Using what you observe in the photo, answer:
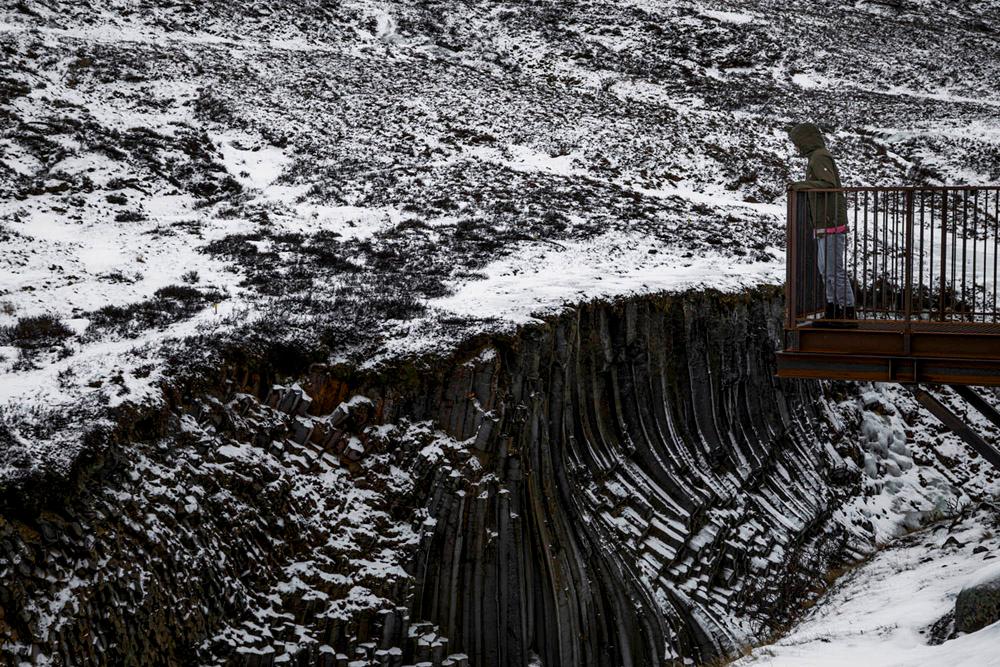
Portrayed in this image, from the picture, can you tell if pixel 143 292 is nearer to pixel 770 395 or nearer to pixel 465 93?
pixel 770 395

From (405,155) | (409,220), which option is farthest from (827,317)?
(405,155)

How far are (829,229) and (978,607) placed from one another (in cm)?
422

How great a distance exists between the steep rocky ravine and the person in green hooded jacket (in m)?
4.01

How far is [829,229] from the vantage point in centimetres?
1012

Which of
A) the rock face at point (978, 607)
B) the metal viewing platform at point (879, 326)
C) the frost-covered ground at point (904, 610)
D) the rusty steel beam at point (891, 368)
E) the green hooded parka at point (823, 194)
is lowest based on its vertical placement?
the frost-covered ground at point (904, 610)

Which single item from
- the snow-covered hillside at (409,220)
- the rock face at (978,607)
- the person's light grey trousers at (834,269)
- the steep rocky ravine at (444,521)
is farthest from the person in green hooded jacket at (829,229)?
the steep rocky ravine at (444,521)

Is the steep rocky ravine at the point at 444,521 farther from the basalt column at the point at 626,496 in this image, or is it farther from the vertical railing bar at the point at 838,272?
the vertical railing bar at the point at 838,272

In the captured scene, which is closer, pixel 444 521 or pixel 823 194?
pixel 823 194

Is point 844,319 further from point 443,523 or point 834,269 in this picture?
point 443,523

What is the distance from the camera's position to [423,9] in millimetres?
42438

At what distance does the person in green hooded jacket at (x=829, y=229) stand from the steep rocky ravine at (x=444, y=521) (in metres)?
4.01

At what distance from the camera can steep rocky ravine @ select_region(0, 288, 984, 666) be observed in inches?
344

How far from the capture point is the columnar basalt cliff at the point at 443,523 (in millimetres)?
8766

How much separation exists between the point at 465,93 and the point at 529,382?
22532 millimetres
